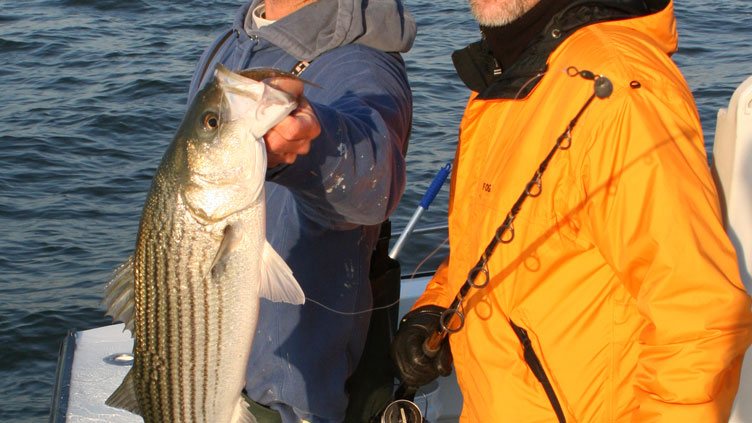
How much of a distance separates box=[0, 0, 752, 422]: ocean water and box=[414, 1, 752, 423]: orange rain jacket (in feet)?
13.4

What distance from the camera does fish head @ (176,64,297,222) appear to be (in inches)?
70.9

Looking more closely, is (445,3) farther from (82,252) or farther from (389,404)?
(389,404)

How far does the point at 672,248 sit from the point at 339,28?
4.09ft

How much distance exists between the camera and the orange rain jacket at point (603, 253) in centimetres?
199

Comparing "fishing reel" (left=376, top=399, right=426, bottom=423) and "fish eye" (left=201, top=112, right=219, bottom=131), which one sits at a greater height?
"fish eye" (left=201, top=112, right=219, bottom=131)

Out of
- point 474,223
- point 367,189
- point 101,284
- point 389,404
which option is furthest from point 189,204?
point 101,284

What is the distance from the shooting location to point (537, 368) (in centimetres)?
237

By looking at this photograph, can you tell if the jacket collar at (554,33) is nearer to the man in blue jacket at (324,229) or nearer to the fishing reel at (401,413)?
the man in blue jacket at (324,229)

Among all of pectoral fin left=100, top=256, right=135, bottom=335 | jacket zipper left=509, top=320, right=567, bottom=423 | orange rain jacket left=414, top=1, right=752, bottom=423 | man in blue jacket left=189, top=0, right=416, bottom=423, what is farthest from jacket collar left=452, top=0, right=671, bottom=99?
pectoral fin left=100, top=256, right=135, bottom=335

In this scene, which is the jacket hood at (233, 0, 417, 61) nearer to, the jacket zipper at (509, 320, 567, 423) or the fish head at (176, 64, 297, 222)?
the fish head at (176, 64, 297, 222)

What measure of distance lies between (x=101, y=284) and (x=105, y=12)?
8.32 metres

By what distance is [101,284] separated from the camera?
21.3 feet

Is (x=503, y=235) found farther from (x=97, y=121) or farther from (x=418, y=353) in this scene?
(x=97, y=121)

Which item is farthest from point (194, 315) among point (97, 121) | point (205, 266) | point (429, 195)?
point (97, 121)
